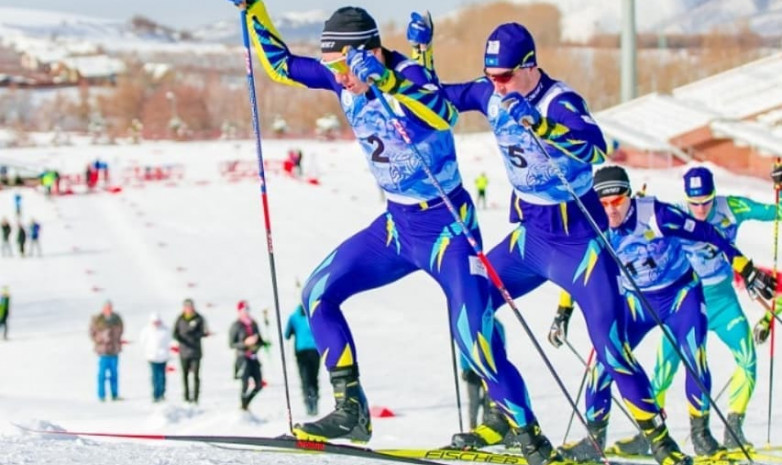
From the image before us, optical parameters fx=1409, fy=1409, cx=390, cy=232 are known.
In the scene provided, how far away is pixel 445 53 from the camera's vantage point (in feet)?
224

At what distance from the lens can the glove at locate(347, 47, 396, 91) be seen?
6.75 meters

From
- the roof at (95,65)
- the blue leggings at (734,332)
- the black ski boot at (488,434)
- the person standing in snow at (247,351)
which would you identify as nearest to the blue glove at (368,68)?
the black ski boot at (488,434)

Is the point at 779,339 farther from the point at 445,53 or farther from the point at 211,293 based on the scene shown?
the point at 445,53

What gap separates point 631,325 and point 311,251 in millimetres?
22721

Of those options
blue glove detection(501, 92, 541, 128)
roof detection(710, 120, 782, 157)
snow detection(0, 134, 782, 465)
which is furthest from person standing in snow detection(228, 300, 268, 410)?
roof detection(710, 120, 782, 157)

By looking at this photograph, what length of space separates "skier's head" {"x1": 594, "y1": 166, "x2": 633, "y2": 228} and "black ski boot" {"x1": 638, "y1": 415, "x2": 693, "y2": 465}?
1495 mm

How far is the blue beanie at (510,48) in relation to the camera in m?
7.30

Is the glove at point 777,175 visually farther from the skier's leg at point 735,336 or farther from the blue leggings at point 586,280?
the blue leggings at point 586,280

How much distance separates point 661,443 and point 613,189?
171 cm

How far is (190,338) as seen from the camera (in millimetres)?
15156

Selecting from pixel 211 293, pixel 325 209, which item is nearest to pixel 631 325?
pixel 211 293

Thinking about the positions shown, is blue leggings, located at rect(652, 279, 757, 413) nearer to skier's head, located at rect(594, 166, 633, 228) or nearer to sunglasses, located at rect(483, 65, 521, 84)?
skier's head, located at rect(594, 166, 633, 228)

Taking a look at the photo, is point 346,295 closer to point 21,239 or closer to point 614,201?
point 614,201

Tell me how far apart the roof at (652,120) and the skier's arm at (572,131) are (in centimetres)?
4072
